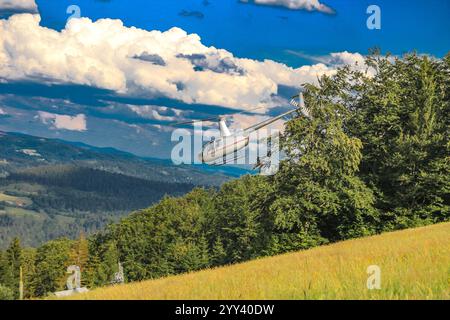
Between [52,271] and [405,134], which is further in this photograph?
[52,271]

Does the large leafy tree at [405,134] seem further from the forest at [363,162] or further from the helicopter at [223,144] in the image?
the helicopter at [223,144]

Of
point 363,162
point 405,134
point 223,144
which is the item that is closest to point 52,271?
point 363,162

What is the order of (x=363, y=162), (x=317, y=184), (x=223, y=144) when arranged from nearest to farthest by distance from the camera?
(x=223, y=144), (x=317, y=184), (x=363, y=162)

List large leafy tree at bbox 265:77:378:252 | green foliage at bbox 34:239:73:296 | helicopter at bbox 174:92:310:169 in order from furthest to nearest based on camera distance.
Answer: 1. green foliage at bbox 34:239:73:296
2. large leafy tree at bbox 265:77:378:252
3. helicopter at bbox 174:92:310:169

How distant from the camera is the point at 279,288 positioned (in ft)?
40.3

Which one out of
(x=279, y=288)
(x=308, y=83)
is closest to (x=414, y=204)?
(x=308, y=83)

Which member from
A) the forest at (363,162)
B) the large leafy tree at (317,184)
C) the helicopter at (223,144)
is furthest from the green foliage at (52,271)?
the helicopter at (223,144)

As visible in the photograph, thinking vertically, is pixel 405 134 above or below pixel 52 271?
above

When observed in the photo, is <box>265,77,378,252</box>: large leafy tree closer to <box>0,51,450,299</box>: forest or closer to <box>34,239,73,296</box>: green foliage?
<box>0,51,450,299</box>: forest

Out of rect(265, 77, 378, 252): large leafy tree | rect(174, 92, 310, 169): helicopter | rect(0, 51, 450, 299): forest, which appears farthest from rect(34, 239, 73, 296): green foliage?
rect(174, 92, 310, 169): helicopter

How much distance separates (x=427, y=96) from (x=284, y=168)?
16.6 meters

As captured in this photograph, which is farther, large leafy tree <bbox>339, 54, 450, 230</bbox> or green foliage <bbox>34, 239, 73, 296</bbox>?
green foliage <bbox>34, 239, 73, 296</bbox>

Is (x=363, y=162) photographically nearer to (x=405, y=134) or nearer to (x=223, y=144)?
(x=405, y=134)
